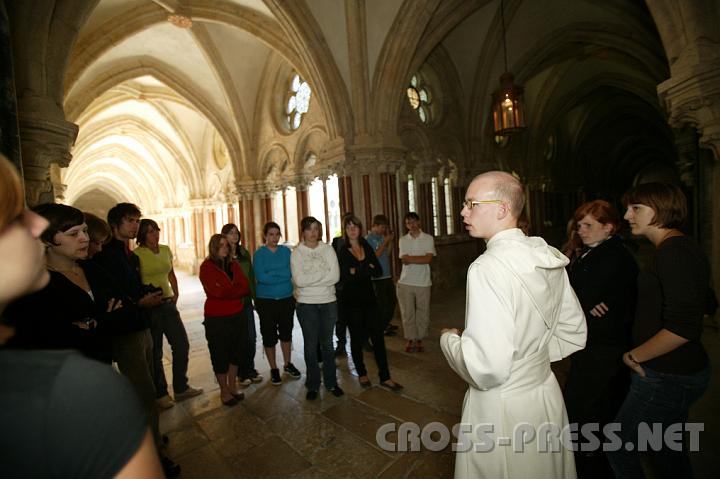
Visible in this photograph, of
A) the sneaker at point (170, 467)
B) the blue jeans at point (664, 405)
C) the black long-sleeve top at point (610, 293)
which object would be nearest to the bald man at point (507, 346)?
the blue jeans at point (664, 405)

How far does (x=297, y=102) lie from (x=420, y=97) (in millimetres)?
3681

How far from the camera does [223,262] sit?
331 centimetres

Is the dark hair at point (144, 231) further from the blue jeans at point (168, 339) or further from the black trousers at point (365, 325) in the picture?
the black trousers at point (365, 325)

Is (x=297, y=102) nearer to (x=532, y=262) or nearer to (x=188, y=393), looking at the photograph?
(x=188, y=393)

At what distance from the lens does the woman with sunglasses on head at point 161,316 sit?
11.1 ft

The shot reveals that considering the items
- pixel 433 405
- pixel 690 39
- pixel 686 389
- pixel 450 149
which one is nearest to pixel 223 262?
pixel 433 405

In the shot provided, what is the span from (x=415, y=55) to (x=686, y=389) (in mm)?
7272

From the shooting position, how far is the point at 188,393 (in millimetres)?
3627

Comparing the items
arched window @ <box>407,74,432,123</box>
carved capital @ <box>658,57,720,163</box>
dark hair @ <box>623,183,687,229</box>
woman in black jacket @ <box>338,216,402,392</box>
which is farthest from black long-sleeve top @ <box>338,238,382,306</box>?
arched window @ <box>407,74,432,123</box>

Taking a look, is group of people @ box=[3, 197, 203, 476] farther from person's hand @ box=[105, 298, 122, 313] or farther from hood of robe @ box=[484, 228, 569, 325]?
hood of robe @ box=[484, 228, 569, 325]

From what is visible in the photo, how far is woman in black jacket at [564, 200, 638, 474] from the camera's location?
186cm

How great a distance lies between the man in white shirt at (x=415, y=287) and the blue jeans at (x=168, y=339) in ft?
8.75

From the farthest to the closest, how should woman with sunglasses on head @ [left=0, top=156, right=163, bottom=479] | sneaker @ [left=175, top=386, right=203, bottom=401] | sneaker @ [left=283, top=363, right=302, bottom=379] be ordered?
sneaker @ [left=283, top=363, right=302, bottom=379]
sneaker @ [left=175, top=386, right=203, bottom=401]
woman with sunglasses on head @ [left=0, top=156, right=163, bottom=479]

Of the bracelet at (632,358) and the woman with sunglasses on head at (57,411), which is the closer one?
the woman with sunglasses on head at (57,411)
